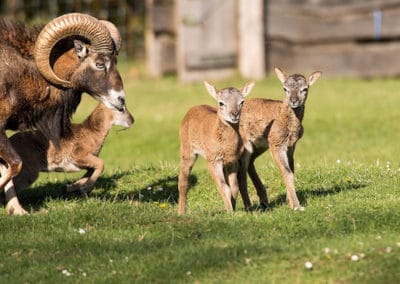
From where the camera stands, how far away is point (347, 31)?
26312 mm

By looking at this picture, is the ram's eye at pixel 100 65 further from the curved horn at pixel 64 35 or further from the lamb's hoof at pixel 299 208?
the lamb's hoof at pixel 299 208

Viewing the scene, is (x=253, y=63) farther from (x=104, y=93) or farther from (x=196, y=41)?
(x=104, y=93)

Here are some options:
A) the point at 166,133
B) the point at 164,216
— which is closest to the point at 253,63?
the point at 166,133

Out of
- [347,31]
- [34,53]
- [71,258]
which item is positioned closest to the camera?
[71,258]

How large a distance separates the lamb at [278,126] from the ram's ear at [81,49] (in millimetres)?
2303

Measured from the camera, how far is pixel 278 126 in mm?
11586

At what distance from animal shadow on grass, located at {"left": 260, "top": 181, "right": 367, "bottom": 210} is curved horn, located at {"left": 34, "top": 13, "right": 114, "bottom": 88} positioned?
2948mm

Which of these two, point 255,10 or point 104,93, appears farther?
point 255,10

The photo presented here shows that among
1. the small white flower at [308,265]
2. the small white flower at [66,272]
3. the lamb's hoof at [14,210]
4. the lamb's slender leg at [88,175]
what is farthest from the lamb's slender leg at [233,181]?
the small white flower at [66,272]

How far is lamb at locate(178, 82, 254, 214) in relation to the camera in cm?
1130

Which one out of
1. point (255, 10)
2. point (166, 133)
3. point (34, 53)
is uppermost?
point (34, 53)

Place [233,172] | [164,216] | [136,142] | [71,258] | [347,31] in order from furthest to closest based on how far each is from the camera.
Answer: [347,31] < [136,142] < [233,172] < [164,216] < [71,258]

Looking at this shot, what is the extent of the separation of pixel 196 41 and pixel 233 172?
16.6 m

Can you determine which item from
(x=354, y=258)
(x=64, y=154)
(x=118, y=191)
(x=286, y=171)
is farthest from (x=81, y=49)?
(x=354, y=258)
